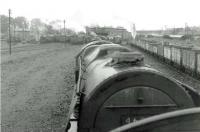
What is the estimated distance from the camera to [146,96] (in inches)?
187

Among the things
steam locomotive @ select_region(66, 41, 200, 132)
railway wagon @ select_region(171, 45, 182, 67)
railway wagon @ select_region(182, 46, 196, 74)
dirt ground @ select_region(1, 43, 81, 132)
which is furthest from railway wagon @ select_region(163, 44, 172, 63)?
steam locomotive @ select_region(66, 41, 200, 132)

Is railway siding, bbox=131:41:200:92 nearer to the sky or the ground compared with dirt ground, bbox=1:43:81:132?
nearer to the sky

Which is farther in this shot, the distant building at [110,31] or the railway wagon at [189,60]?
→ the distant building at [110,31]

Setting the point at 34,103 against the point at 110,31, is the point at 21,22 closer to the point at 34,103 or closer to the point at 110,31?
the point at 110,31

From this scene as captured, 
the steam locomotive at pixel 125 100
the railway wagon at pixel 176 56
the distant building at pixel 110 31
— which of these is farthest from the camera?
the distant building at pixel 110 31

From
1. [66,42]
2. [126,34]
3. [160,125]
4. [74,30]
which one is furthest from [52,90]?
[74,30]

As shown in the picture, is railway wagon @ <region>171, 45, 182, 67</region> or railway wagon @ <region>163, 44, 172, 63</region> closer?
railway wagon @ <region>171, 45, 182, 67</region>

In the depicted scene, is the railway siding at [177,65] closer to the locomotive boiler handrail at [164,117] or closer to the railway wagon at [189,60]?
the railway wagon at [189,60]

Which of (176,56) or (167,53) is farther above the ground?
(167,53)

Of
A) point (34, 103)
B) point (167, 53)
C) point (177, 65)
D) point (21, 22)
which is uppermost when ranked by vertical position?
point (21, 22)

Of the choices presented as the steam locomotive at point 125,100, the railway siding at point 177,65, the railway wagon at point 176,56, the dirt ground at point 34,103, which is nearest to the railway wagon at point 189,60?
the railway siding at point 177,65

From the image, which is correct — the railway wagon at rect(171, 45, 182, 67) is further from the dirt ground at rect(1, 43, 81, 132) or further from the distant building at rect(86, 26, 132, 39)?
the distant building at rect(86, 26, 132, 39)

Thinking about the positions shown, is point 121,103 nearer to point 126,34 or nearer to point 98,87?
point 98,87

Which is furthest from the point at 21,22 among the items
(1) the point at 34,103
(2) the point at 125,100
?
(2) the point at 125,100
